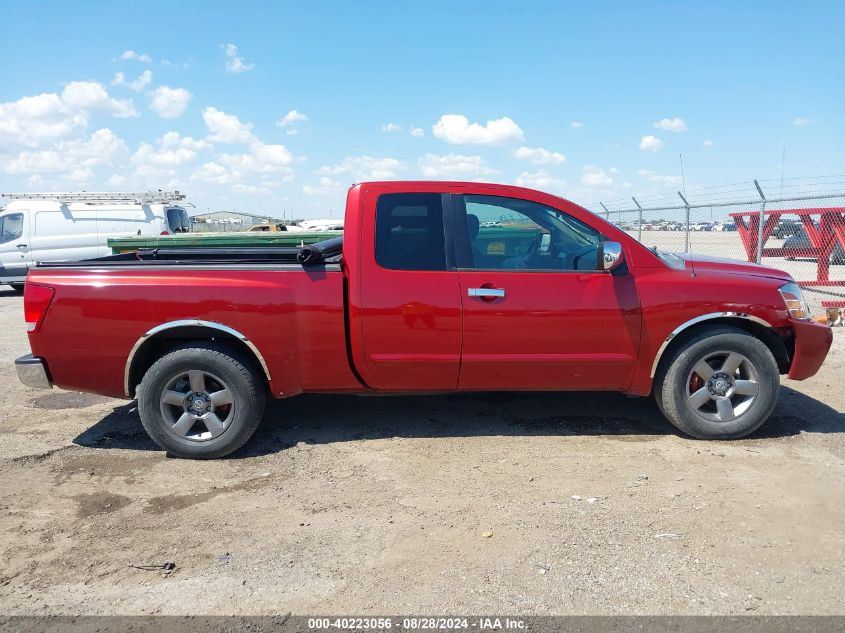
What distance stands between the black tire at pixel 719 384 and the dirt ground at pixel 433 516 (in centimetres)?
16

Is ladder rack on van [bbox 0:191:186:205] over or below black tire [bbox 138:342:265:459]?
over

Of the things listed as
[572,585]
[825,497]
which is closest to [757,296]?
[825,497]

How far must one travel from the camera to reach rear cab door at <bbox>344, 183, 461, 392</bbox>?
4367 millimetres

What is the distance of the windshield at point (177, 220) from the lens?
54.1 ft

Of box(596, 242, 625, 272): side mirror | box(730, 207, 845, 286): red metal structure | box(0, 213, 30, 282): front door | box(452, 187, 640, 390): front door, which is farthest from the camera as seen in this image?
box(0, 213, 30, 282): front door

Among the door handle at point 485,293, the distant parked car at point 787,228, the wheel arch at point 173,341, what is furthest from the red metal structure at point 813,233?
the wheel arch at point 173,341

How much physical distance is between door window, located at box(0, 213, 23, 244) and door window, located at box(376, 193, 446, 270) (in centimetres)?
1438

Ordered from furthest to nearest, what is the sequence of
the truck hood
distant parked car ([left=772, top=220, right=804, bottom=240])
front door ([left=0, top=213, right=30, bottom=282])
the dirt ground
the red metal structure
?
→ front door ([left=0, top=213, right=30, bottom=282]), distant parked car ([left=772, top=220, right=804, bottom=240]), the red metal structure, the truck hood, the dirt ground

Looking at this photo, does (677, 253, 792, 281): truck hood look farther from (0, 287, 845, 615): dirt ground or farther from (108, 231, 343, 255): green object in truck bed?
(108, 231, 343, 255): green object in truck bed

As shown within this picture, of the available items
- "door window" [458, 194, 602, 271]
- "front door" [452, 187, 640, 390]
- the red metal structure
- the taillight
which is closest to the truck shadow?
"front door" [452, 187, 640, 390]

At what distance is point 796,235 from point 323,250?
1351cm

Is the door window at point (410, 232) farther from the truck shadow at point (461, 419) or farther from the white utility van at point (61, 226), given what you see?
the white utility van at point (61, 226)

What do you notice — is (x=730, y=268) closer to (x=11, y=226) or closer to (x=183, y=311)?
(x=183, y=311)

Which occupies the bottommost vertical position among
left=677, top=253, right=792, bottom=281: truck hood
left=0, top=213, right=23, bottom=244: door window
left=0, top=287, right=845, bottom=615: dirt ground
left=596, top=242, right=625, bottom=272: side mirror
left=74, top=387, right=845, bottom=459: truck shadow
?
left=0, top=287, right=845, bottom=615: dirt ground
